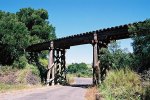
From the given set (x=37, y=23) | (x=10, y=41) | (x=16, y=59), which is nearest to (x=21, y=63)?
(x=16, y=59)

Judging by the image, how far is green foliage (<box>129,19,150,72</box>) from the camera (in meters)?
14.6

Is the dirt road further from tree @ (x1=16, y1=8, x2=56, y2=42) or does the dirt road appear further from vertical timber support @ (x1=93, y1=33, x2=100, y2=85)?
tree @ (x1=16, y1=8, x2=56, y2=42)

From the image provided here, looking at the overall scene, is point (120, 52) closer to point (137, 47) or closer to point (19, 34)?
point (137, 47)

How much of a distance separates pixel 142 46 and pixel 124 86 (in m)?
2.59

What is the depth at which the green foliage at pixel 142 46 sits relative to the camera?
48.0 feet

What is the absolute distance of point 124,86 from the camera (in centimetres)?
1382

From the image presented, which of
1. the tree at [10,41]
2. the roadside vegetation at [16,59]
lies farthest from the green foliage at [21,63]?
the tree at [10,41]

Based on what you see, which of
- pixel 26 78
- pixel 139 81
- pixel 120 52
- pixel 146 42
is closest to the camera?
pixel 139 81

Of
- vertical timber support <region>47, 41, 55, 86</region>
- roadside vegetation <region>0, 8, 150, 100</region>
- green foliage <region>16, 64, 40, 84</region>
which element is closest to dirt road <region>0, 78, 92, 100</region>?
roadside vegetation <region>0, 8, 150, 100</region>

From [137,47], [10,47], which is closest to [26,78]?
[10,47]

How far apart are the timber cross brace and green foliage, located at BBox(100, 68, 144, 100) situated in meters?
4.35

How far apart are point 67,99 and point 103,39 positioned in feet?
27.5

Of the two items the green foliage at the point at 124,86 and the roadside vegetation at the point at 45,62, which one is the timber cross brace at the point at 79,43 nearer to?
the roadside vegetation at the point at 45,62

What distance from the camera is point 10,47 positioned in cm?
3203
